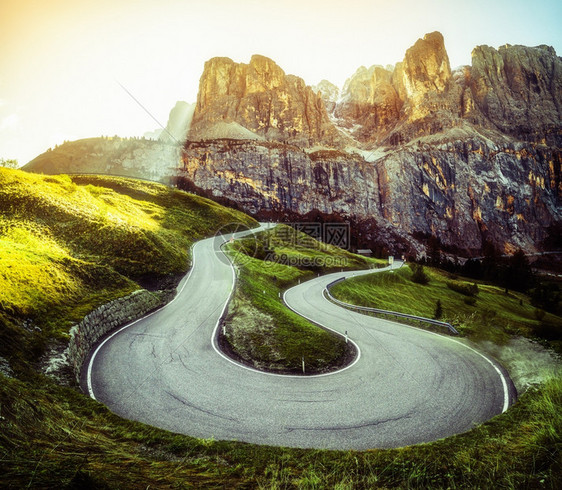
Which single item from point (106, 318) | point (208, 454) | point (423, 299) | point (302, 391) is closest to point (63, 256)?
point (106, 318)

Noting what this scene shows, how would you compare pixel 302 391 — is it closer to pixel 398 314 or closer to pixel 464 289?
pixel 398 314

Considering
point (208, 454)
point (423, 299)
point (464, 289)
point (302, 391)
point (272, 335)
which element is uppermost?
point (208, 454)

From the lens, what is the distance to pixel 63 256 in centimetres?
2344

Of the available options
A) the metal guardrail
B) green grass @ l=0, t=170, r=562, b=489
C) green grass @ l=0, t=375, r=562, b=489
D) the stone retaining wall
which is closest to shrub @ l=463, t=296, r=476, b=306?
the metal guardrail

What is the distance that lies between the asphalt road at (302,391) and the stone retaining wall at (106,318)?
774mm

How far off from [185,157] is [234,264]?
16691 centimetres

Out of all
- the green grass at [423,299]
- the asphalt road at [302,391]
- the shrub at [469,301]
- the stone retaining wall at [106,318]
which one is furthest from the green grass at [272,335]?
the shrub at [469,301]

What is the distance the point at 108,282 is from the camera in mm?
23484

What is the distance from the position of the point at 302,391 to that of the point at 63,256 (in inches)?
902

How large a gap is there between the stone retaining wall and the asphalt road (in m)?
0.77

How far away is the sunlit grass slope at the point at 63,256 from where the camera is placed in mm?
14922

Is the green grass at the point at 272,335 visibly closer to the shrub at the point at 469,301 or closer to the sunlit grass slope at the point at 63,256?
the sunlit grass slope at the point at 63,256

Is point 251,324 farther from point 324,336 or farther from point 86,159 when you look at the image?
point 86,159

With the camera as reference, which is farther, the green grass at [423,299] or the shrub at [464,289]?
the shrub at [464,289]
